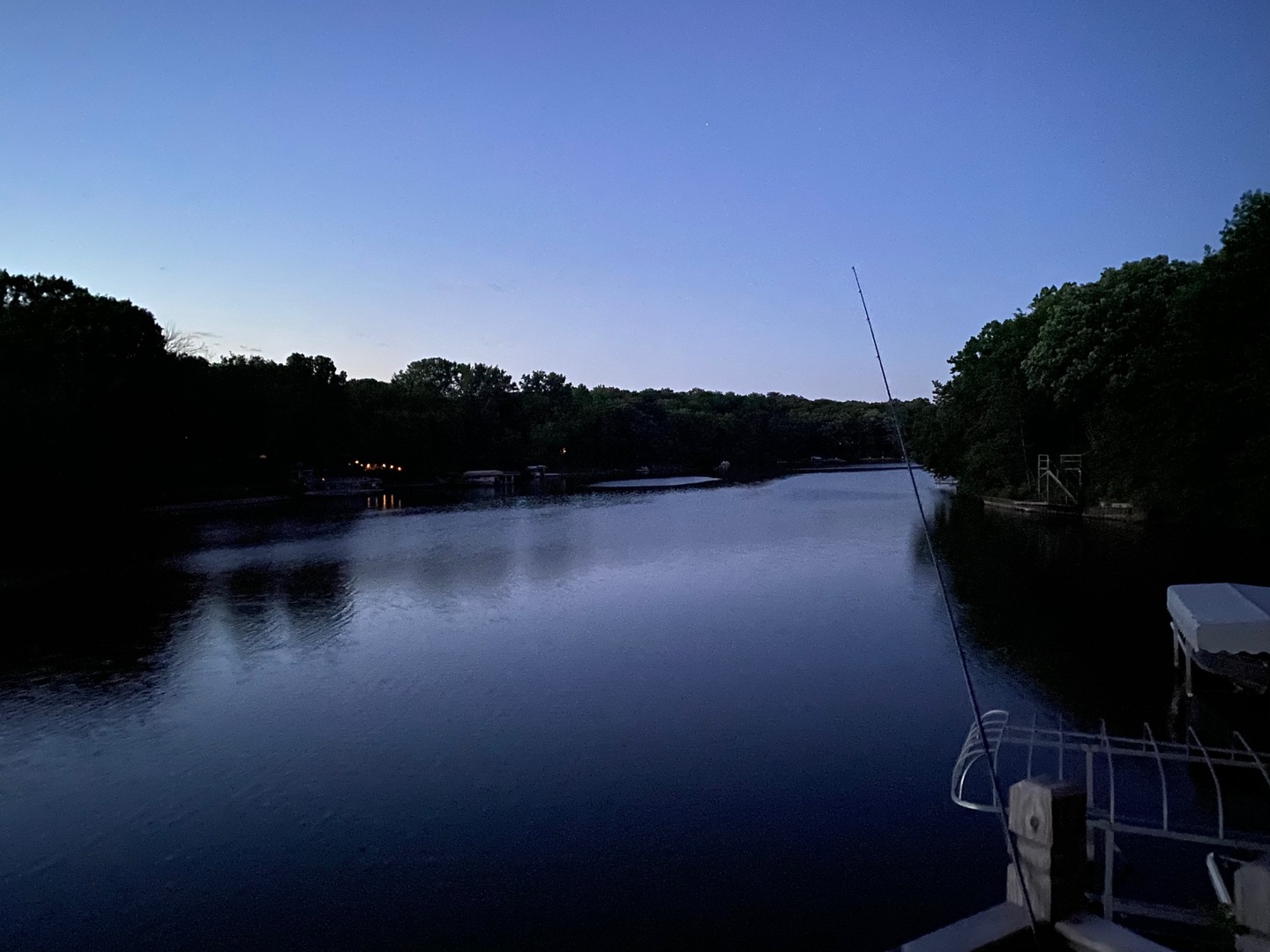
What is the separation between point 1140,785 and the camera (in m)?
8.00

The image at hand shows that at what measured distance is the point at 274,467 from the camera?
61531 mm

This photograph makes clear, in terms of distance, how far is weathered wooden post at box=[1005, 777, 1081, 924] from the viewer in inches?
155

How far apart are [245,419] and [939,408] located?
44.6m

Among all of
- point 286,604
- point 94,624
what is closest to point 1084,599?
point 286,604

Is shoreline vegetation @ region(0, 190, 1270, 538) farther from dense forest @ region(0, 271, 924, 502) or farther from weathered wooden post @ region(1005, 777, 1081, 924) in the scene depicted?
weathered wooden post @ region(1005, 777, 1081, 924)

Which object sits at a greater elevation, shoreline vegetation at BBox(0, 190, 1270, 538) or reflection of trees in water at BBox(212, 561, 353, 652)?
shoreline vegetation at BBox(0, 190, 1270, 538)

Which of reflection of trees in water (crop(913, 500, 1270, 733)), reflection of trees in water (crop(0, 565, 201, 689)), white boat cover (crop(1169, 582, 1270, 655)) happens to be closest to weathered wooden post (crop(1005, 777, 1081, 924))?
white boat cover (crop(1169, 582, 1270, 655))

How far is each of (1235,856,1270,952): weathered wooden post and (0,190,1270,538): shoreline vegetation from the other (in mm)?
3180

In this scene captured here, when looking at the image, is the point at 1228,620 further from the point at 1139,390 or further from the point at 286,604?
the point at 1139,390

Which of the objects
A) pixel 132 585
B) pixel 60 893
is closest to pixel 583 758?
pixel 60 893

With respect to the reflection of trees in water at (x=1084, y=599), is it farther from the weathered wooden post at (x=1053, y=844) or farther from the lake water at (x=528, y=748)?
the weathered wooden post at (x=1053, y=844)

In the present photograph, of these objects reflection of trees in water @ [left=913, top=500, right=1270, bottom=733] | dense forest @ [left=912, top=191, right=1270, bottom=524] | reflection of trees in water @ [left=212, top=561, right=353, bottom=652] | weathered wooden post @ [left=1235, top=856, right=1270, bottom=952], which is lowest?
reflection of trees in water @ [left=913, top=500, right=1270, bottom=733]

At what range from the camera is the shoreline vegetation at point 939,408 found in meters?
24.1

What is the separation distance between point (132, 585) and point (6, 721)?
11365mm
